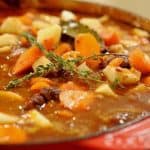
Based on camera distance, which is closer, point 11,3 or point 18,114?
point 18,114

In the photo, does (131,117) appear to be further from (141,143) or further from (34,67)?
(34,67)

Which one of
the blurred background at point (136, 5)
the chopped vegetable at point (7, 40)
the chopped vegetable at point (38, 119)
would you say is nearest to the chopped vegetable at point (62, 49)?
the chopped vegetable at point (7, 40)

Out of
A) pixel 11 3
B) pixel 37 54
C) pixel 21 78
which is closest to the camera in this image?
pixel 21 78

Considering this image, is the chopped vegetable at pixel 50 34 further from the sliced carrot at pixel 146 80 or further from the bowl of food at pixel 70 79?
the sliced carrot at pixel 146 80

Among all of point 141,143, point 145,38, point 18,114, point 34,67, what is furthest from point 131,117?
point 145,38

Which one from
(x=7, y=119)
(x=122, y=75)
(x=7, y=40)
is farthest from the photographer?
(x=7, y=40)

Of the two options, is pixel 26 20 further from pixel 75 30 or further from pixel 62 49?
pixel 62 49

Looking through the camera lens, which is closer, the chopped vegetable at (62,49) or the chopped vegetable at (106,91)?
the chopped vegetable at (106,91)

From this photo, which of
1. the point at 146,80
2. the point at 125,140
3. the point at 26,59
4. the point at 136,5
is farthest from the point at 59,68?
the point at 136,5
